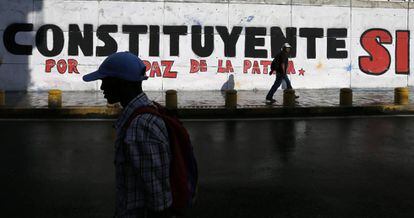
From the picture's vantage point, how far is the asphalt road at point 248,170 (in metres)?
5.24

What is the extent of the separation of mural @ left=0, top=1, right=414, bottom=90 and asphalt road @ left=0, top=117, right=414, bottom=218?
6611 millimetres

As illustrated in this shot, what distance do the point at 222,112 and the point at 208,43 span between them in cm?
567

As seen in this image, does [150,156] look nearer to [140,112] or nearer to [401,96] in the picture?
[140,112]

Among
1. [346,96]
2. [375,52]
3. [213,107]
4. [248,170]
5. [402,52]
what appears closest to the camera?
[248,170]

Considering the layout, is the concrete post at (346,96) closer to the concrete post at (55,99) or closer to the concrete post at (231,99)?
the concrete post at (231,99)

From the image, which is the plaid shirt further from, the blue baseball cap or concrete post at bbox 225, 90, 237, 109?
concrete post at bbox 225, 90, 237, 109

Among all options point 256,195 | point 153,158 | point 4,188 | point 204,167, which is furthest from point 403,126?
point 153,158

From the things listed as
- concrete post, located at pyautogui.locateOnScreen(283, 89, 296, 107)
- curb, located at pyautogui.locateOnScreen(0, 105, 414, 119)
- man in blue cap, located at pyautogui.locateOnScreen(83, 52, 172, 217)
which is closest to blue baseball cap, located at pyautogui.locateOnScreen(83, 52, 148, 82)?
man in blue cap, located at pyautogui.locateOnScreen(83, 52, 172, 217)

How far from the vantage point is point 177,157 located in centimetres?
239

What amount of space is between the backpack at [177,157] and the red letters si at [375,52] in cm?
1739

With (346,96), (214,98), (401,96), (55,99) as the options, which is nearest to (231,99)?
(214,98)

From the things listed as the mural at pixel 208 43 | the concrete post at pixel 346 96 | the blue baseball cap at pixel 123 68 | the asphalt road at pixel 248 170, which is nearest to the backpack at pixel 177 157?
the blue baseball cap at pixel 123 68

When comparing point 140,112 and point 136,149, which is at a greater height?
point 140,112

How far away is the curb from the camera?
40.2 feet
